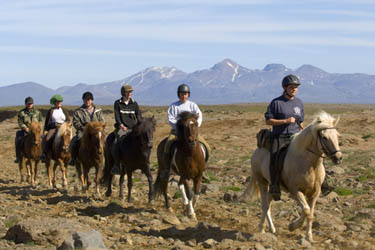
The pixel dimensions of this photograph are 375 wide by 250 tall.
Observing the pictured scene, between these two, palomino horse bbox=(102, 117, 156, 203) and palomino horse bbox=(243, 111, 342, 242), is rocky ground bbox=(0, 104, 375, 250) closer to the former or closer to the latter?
palomino horse bbox=(243, 111, 342, 242)

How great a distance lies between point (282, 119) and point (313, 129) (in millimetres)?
940

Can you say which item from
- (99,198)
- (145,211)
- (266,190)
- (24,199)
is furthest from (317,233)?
(24,199)

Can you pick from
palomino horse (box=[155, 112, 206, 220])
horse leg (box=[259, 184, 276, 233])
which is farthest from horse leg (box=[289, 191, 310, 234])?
palomino horse (box=[155, 112, 206, 220])

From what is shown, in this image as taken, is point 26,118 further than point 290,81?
Yes

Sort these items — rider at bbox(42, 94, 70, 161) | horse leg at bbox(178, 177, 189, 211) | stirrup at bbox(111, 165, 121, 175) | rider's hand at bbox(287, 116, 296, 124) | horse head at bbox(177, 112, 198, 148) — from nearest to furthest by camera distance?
rider's hand at bbox(287, 116, 296, 124) → horse head at bbox(177, 112, 198, 148) → horse leg at bbox(178, 177, 189, 211) → stirrup at bbox(111, 165, 121, 175) → rider at bbox(42, 94, 70, 161)

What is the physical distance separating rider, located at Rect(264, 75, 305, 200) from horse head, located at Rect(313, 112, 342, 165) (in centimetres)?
69

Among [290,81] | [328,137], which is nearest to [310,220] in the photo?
[328,137]

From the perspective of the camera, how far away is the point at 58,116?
19.5 meters

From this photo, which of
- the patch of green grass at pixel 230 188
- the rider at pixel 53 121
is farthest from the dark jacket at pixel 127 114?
the rider at pixel 53 121

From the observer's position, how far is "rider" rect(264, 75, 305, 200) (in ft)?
36.2

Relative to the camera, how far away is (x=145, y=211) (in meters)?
13.9

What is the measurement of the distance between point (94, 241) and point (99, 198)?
6937 millimetres

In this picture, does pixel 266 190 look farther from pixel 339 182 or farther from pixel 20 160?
pixel 20 160

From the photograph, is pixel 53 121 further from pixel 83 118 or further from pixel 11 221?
pixel 11 221
